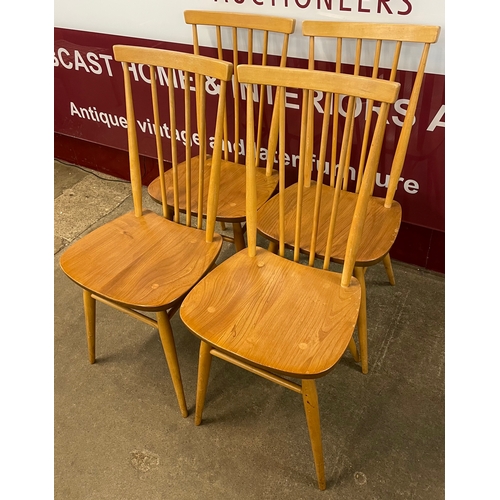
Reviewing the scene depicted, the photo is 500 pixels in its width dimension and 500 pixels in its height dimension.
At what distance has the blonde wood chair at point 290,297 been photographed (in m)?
1.13

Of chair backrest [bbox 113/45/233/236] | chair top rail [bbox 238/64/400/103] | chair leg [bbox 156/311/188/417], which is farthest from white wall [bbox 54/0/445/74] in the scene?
chair leg [bbox 156/311/188/417]

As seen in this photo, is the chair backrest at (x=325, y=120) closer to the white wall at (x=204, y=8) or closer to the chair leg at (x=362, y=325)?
the chair leg at (x=362, y=325)

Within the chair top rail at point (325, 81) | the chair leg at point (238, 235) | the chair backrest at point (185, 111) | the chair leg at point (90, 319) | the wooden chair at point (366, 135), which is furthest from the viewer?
the chair leg at point (238, 235)

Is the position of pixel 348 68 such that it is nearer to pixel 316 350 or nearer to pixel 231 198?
pixel 231 198

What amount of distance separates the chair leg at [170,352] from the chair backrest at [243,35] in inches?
29.9

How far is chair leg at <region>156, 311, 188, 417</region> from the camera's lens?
4.63 ft

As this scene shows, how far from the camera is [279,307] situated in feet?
4.18

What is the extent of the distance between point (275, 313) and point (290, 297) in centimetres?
8

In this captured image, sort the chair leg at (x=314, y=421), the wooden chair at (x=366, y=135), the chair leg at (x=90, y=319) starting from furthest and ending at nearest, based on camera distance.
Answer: the chair leg at (x=90, y=319), the wooden chair at (x=366, y=135), the chair leg at (x=314, y=421)

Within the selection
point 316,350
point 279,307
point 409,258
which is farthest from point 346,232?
point 409,258

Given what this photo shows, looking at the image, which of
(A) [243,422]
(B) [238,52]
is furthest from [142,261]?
(B) [238,52]

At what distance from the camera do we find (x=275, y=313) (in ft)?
4.12

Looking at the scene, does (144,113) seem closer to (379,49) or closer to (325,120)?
(379,49)

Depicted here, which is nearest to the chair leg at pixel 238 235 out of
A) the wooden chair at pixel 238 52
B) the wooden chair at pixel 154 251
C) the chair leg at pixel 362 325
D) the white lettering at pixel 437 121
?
the wooden chair at pixel 238 52
